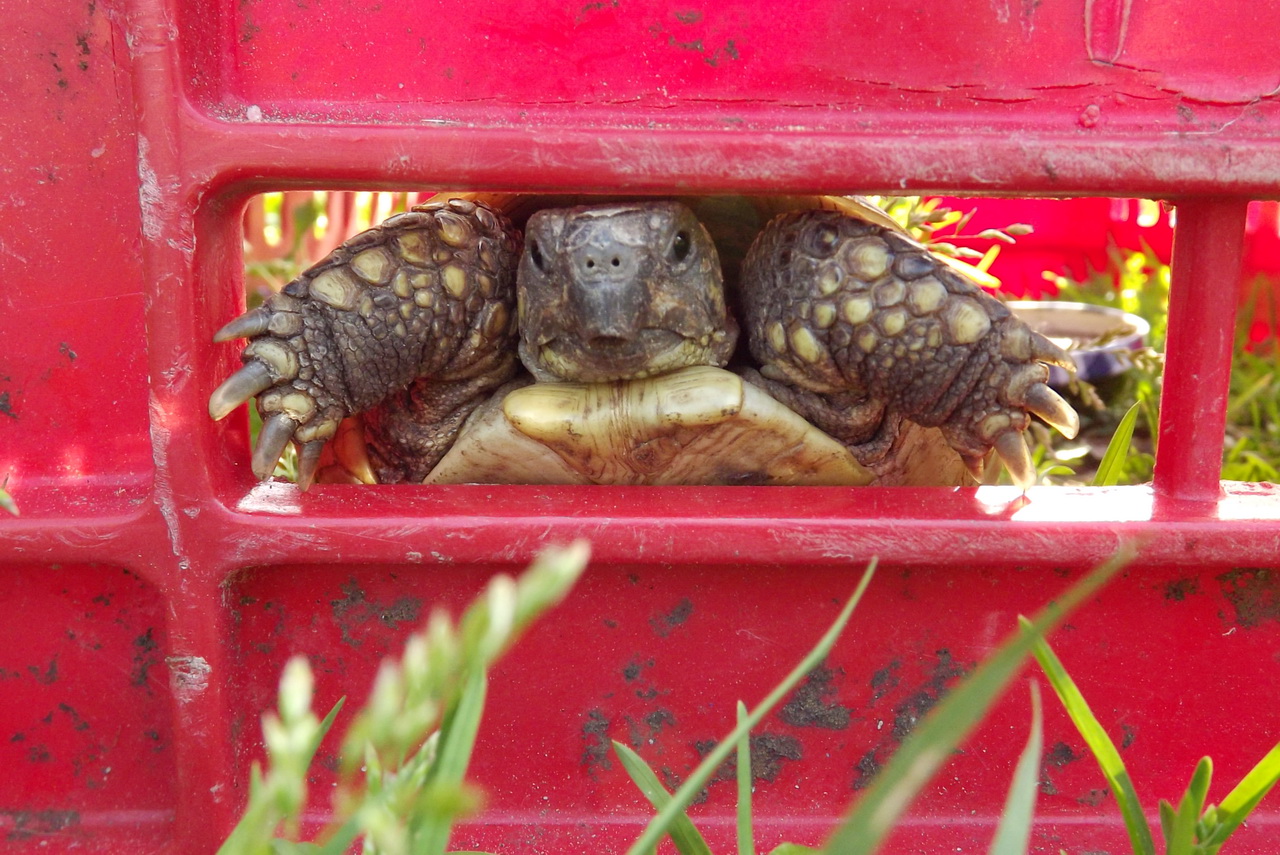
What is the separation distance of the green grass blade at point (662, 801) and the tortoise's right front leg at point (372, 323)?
0.60 metres

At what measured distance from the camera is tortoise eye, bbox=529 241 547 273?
1486mm

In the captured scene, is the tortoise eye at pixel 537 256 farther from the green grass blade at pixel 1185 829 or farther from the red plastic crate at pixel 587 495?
the green grass blade at pixel 1185 829

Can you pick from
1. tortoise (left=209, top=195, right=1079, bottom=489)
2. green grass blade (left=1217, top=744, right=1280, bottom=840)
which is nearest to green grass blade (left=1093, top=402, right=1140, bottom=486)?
tortoise (left=209, top=195, right=1079, bottom=489)

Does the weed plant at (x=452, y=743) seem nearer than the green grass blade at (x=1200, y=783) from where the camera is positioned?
Yes

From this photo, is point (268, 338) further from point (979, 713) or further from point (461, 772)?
point (979, 713)

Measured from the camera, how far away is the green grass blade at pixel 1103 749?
0.87 metres

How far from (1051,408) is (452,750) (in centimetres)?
104

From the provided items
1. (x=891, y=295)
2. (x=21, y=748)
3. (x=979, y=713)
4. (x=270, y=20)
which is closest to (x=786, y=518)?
(x=891, y=295)

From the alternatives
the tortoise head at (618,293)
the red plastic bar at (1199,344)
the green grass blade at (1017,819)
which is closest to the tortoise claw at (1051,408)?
the red plastic bar at (1199,344)

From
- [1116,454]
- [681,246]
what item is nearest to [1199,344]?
[1116,454]

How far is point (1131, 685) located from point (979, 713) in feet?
2.98

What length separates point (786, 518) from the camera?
119 centimetres

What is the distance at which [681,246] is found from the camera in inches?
60.9

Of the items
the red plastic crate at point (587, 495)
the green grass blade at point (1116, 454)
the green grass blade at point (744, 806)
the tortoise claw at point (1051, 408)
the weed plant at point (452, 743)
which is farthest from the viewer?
the green grass blade at point (1116, 454)
